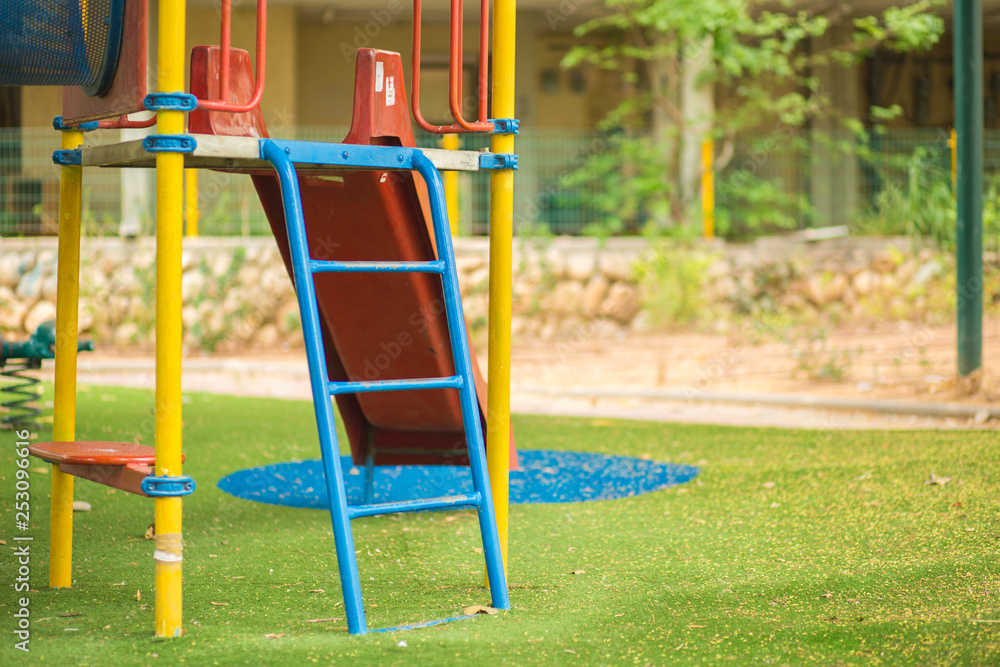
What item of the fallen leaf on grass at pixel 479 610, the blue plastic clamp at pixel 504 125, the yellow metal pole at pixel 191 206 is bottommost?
the fallen leaf on grass at pixel 479 610

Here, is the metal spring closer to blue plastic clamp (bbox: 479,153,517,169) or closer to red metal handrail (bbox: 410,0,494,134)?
red metal handrail (bbox: 410,0,494,134)

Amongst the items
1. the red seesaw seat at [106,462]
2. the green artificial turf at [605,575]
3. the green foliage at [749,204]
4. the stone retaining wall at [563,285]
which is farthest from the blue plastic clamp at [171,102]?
the green foliage at [749,204]

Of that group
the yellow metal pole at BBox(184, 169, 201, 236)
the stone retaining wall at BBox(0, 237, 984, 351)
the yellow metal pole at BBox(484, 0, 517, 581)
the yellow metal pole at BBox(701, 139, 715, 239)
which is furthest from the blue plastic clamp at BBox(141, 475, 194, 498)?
the yellow metal pole at BBox(701, 139, 715, 239)

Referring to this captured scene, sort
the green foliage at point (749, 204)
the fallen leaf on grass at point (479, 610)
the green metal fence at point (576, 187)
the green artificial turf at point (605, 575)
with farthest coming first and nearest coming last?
the green foliage at point (749, 204)
the green metal fence at point (576, 187)
the fallen leaf on grass at point (479, 610)
the green artificial turf at point (605, 575)

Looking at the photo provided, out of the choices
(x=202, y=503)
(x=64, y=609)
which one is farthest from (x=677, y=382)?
(x=64, y=609)

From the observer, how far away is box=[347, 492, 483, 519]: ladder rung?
2.77 meters

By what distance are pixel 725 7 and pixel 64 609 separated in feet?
34.9

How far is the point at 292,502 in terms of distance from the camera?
4613 millimetres

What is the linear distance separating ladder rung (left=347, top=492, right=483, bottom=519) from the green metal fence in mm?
8503

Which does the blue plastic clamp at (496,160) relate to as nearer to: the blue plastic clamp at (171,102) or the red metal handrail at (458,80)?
the red metal handrail at (458,80)

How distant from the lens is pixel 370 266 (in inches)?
116

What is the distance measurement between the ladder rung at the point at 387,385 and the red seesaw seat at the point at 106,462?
1.50ft

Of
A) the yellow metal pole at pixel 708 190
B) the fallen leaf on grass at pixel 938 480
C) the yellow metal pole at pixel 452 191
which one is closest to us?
the fallen leaf on grass at pixel 938 480

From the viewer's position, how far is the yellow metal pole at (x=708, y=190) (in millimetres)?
12172
